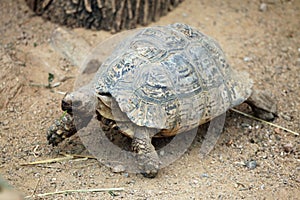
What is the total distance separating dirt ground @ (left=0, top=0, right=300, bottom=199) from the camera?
359cm

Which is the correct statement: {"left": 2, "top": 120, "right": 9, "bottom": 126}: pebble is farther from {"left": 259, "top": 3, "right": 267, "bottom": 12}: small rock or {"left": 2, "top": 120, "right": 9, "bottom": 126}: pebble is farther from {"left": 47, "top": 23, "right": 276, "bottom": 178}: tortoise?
{"left": 259, "top": 3, "right": 267, "bottom": 12}: small rock

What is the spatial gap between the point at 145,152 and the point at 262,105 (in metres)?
1.39

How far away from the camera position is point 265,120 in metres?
4.48

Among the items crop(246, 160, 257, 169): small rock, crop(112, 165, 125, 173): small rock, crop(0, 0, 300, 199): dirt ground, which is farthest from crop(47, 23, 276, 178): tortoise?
→ crop(246, 160, 257, 169): small rock

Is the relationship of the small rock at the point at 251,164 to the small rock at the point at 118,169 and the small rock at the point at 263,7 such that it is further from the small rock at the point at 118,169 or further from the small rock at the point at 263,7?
the small rock at the point at 263,7

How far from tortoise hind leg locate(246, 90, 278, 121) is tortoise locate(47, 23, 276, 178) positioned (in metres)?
0.33

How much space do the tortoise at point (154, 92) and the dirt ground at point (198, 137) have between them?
28 cm

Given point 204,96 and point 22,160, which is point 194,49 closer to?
point 204,96

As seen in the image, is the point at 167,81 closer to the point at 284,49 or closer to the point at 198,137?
the point at 198,137

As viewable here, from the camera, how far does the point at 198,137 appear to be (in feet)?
14.0

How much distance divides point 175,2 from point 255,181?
2974 mm

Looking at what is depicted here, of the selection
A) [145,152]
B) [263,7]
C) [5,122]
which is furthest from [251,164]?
[263,7]

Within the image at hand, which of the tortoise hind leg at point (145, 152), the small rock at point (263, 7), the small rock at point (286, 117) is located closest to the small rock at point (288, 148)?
the small rock at point (286, 117)

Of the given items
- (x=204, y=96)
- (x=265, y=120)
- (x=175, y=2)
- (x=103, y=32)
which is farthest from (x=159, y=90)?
(x=175, y=2)
